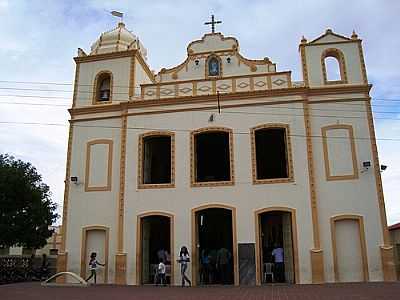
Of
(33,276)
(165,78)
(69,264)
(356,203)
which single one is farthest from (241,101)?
(33,276)

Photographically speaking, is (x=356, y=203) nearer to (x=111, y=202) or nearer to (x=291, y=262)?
(x=291, y=262)

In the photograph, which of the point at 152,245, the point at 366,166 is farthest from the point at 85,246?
the point at 366,166

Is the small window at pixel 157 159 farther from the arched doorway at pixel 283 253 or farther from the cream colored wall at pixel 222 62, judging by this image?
the arched doorway at pixel 283 253

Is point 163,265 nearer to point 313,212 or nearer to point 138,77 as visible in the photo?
point 313,212

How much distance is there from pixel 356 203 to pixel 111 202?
9.47 metres

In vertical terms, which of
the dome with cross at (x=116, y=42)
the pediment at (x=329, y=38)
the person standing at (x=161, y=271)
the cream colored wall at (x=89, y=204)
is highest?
the dome with cross at (x=116, y=42)

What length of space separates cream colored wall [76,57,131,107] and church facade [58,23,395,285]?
6cm

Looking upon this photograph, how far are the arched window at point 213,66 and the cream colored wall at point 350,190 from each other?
4656mm

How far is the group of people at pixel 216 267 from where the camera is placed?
55.0 feet

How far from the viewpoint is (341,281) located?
1540 cm

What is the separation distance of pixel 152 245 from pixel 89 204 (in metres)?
3.34

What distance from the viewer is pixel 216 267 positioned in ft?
55.9

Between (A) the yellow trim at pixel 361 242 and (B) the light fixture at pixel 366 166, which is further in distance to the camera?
(B) the light fixture at pixel 366 166

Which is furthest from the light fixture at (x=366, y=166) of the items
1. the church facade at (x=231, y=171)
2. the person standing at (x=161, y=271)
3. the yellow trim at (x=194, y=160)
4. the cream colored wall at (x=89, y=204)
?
the cream colored wall at (x=89, y=204)
